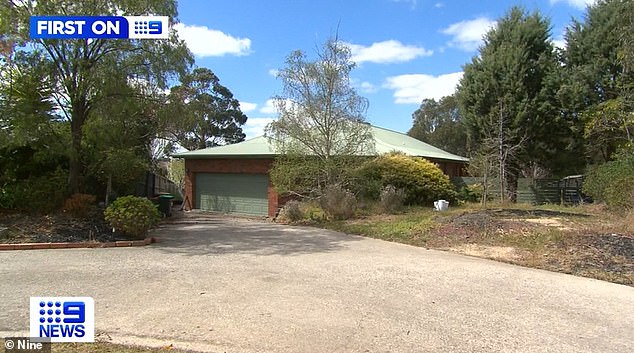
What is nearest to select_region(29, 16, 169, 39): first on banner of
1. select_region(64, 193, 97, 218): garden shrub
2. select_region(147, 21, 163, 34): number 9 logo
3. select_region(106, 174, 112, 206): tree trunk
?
select_region(147, 21, 163, 34): number 9 logo

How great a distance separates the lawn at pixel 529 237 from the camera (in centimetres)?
799

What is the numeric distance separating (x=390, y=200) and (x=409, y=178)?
2.60 m

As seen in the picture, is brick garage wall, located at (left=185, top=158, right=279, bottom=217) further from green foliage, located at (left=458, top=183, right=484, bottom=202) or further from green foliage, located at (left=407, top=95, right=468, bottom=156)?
green foliage, located at (left=407, top=95, right=468, bottom=156)

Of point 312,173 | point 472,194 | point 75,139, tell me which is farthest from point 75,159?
point 472,194

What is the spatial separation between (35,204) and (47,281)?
19.2 ft

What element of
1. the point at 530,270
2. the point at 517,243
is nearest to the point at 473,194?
the point at 517,243

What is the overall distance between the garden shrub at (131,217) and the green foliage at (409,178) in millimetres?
8604

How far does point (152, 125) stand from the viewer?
13.8 meters

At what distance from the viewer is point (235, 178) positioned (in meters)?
21.0

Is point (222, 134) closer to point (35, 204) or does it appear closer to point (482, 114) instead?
point (482, 114)

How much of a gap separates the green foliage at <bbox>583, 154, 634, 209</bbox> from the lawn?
23.4 inches

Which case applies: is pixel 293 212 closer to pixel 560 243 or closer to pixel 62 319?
pixel 560 243

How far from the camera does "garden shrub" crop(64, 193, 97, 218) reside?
36.3 feet

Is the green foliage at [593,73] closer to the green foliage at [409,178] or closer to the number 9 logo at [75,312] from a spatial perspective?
the green foliage at [409,178]
